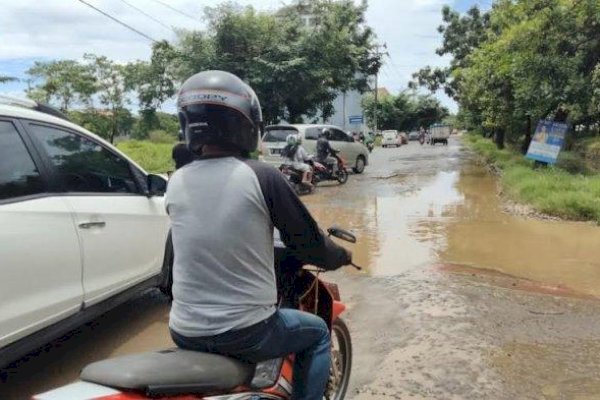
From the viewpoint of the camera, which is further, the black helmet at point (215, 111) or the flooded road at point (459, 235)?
the flooded road at point (459, 235)

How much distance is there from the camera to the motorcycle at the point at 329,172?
50.7 feet

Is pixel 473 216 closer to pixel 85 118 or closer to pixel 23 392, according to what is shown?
pixel 23 392

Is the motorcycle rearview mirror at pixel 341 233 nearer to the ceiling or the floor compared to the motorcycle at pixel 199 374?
nearer to the ceiling

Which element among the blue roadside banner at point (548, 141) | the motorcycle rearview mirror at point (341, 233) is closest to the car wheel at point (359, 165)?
the blue roadside banner at point (548, 141)

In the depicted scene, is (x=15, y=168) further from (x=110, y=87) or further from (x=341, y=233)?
(x=110, y=87)

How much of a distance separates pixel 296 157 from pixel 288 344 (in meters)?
11.7

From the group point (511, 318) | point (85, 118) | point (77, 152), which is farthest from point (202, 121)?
point (85, 118)

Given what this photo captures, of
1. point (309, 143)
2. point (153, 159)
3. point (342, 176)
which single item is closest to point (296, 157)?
point (342, 176)

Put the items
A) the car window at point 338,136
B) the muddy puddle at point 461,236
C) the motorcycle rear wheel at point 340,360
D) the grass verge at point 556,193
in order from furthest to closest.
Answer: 1. the car window at point 338,136
2. the grass verge at point 556,193
3. the muddy puddle at point 461,236
4. the motorcycle rear wheel at point 340,360

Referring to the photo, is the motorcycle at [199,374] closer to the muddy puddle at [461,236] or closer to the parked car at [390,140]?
the muddy puddle at [461,236]

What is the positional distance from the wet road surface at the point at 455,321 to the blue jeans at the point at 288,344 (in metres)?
1.21

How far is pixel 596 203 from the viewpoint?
9867 millimetres

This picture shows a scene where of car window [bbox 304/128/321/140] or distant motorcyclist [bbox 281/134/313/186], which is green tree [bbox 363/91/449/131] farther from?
distant motorcyclist [bbox 281/134/313/186]

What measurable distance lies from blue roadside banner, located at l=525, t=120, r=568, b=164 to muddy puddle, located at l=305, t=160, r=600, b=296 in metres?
2.16
